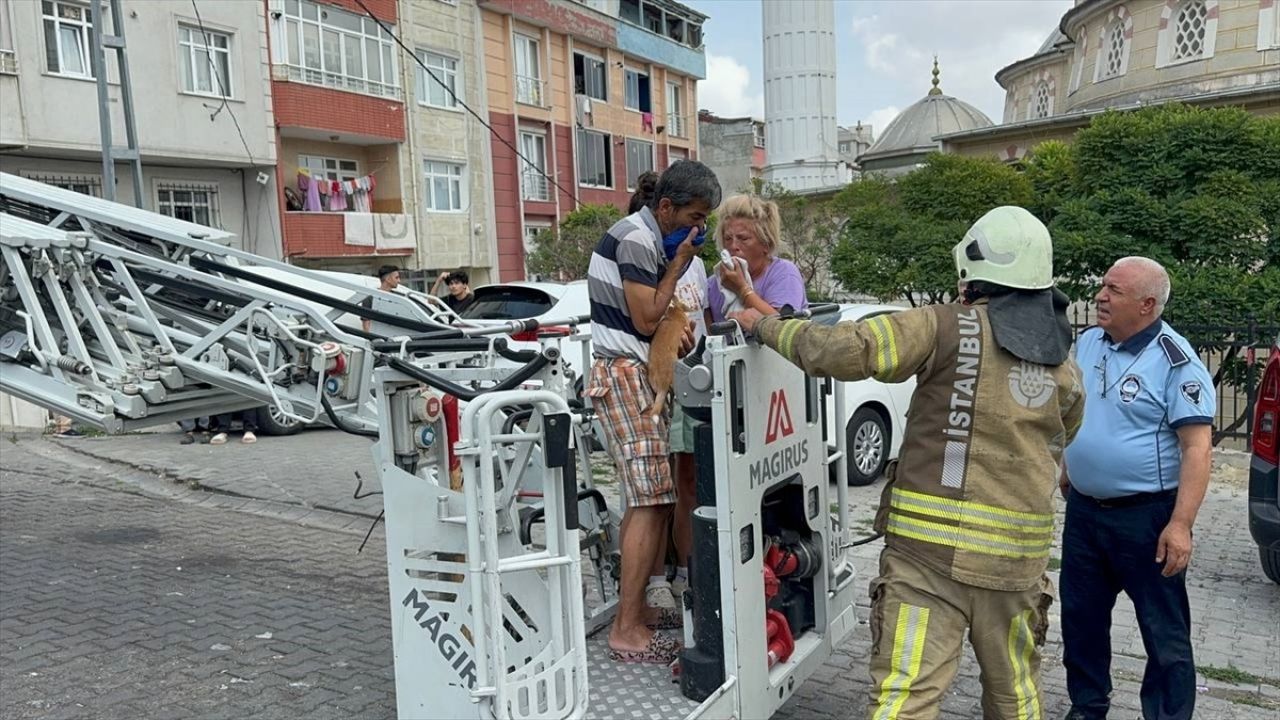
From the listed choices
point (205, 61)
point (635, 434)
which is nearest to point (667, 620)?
point (635, 434)

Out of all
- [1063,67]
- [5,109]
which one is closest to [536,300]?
[5,109]

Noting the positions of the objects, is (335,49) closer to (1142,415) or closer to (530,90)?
(530,90)

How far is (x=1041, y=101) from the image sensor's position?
36000 millimetres

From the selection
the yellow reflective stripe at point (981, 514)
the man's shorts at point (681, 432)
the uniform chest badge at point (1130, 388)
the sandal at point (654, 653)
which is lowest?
the sandal at point (654, 653)

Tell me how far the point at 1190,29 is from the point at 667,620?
1039 inches

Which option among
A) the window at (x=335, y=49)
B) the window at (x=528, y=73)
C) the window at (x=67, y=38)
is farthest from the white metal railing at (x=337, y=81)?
the window at (x=528, y=73)

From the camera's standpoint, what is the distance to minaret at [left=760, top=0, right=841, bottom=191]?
1644 inches

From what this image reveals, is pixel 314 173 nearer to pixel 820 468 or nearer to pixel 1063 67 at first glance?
pixel 820 468

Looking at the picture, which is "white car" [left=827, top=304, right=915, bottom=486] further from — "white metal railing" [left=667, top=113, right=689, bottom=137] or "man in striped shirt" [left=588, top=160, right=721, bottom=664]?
"white metal railing" [left=667, top=113, right=689, bottom=137]

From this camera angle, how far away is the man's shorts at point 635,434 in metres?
3.56

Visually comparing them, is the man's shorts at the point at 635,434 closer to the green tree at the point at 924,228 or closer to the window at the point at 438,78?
the green tree at the point at 924,228

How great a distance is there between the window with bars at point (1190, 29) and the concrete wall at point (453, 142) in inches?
755

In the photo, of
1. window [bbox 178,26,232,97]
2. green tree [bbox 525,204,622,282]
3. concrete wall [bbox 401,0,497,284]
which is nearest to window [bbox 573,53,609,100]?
concrete wall [bbox 401,0,497,284]

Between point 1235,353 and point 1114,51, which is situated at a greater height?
point 1114,51
